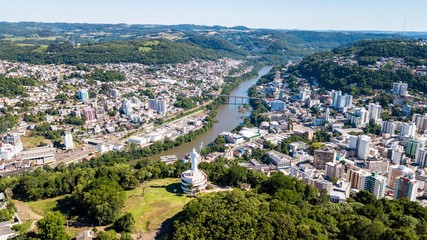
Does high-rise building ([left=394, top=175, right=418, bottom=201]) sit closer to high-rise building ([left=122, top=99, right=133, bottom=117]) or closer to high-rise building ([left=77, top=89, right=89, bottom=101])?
high-rise building ([left=122, top=99, right=133, bottom=117])

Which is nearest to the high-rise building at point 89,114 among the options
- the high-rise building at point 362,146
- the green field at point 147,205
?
the green field at point 147,205

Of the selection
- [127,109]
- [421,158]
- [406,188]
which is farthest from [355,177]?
[127,109]

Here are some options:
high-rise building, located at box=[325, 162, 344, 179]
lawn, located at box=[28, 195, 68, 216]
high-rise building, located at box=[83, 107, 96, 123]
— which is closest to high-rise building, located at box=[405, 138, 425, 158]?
high-rise building, located at box=[325, 162, 344, 179]

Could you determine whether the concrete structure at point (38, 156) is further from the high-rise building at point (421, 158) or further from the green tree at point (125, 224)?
the high-rise building at point (421, 158)

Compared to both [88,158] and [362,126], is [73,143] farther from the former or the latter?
[362,126]

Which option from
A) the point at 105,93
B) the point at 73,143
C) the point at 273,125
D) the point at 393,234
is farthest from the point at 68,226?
the point at 105,93

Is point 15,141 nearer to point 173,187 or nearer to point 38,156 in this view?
point 38,156
